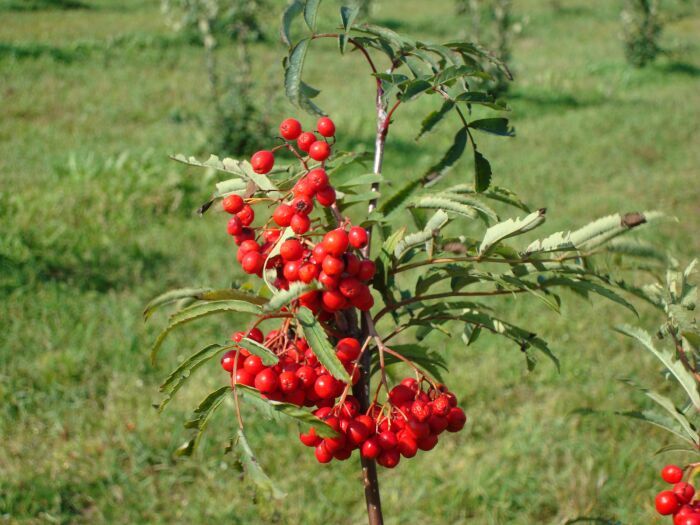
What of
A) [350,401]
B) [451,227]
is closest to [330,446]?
[350,401]

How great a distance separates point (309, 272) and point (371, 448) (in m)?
0.29

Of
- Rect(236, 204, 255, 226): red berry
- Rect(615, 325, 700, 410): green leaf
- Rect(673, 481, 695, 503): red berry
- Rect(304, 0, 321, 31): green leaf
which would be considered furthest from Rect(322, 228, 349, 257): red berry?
Rect(673, 481, 695, 503): red berry

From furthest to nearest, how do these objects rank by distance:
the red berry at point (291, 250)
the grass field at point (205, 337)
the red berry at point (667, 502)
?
the grass field at point (205, 337), the red berry at point (667, 502), the red berry at point (291, 250)

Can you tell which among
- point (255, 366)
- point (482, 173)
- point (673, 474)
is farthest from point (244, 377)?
point (673, 474)

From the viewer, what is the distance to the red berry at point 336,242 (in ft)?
3.18

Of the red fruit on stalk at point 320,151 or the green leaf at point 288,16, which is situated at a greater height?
the green leaf at point 288,16

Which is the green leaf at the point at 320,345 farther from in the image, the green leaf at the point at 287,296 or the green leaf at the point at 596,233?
the green leaf at the point at 596,233

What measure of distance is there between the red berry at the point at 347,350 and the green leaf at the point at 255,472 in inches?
7.1

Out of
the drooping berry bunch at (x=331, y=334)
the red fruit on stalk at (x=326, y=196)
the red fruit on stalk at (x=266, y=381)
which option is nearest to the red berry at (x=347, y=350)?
the drooping berry bunch at (x=331, y=334)

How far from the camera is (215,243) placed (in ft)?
16.6

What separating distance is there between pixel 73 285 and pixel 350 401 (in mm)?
3679

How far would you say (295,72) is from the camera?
119 cm

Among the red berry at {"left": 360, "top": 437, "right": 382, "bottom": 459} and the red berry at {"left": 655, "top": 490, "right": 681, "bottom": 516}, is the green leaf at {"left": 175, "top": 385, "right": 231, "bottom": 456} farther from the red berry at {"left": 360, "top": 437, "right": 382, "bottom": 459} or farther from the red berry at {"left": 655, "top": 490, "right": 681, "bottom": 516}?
the red berry at {"left": 655, "top": 490, "right": 681, "bottom": 516}

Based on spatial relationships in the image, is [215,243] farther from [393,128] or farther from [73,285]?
[393,128]
